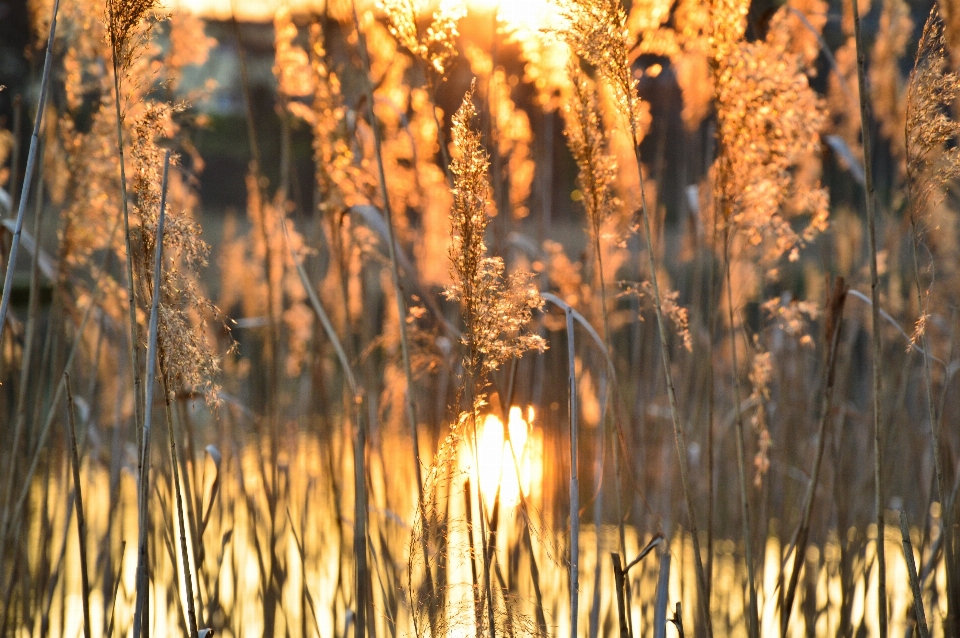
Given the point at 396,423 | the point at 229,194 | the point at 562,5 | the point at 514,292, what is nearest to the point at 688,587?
the point at 396,423

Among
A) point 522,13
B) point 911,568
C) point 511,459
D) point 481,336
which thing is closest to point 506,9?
point 522,13

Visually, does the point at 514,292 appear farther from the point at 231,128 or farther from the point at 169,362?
the point at 231,128

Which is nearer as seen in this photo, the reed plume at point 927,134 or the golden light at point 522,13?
the reed plume at point 927,134

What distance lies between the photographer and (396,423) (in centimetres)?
285

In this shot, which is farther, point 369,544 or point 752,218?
point 752,218

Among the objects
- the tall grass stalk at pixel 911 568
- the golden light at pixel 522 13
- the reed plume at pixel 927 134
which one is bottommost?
the tall grass stalk at pixel 911 568

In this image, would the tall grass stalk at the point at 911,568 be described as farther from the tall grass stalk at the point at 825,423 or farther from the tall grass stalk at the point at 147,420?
the tall grass stalk at the point at 147,420

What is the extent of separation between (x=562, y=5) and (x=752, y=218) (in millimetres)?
612

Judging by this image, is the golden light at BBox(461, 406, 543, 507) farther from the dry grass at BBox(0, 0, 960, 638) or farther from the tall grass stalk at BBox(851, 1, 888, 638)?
the tall grass stalk at BBox(851, 1, 888, 638)

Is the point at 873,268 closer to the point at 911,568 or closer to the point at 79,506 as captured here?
the point at 911,568

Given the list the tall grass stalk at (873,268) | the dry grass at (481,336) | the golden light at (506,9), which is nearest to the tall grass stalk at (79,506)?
the dry grass at (481,336)

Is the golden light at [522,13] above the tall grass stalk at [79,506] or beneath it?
above

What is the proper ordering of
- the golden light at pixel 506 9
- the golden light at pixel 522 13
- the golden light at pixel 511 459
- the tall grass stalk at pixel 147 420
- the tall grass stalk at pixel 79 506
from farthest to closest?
the golden light at pixel 522 13 < the golden light at pixel 506 9 < the golden light at pixel 511 459 < the tall grass stalk at pixel 79 506 < the tall grass stalk at pixel 147 420

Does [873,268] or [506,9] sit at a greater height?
[506,9]
